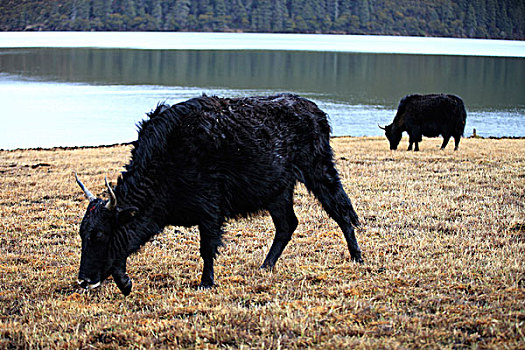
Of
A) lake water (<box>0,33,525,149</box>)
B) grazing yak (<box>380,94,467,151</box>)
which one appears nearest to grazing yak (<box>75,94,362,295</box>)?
grazing yak (<box>380,94,467,151</box>)


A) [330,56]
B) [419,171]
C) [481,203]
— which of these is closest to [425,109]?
[419,171]

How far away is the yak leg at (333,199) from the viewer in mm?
7262

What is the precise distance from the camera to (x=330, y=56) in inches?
3789

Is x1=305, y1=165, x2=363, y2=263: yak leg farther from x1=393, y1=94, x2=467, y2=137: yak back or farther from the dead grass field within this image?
x1=393, y1=94, x2=467, y2=137: yak back

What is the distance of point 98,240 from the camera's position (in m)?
5.78

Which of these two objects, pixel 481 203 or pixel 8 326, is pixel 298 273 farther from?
pixel 481 203

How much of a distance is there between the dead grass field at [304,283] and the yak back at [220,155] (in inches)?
28.1

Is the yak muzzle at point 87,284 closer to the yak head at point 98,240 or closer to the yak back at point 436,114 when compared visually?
the yak head at point 98,240

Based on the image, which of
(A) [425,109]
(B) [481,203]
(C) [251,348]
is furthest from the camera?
(A) [425,109]

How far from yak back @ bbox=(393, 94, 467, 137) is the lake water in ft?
36.0

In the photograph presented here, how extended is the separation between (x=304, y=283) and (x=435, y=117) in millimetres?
14310

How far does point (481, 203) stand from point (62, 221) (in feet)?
22.8

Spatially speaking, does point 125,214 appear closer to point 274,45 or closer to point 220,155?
point 220,155

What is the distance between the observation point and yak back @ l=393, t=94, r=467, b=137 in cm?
1919
